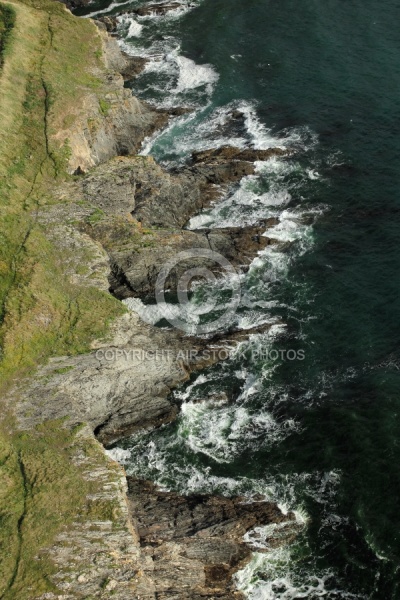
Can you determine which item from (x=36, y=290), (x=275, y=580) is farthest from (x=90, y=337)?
(x=275, y=580)

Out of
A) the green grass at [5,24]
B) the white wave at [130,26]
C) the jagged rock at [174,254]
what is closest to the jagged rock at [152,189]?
the jagged rock at [174,254]

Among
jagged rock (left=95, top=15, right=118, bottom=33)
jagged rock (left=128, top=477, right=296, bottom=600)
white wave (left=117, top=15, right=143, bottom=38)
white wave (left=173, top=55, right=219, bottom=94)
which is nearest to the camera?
jagged rock (left=128, top=477, right=296, bottom=600)

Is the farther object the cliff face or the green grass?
the green grass

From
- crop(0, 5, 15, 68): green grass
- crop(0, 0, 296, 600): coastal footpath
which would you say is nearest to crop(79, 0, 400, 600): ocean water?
crop(0, 0, 296, 600): coastal footpath

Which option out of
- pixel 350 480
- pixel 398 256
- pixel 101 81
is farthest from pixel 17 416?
pixel 101 81

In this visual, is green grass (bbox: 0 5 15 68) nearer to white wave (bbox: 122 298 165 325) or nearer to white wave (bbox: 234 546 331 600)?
white wave (bbox: 122 298 165 325)

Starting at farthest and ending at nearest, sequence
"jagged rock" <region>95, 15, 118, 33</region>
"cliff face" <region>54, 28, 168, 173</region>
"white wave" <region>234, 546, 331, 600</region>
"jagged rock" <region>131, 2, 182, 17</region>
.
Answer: "jagged rock" <region>131, 2, 182, 17</region> → "jagged rock" <region>95, 15, 118, 33</region> → "cliff face" <region>54, 28, 168, 173</region> → "white wave" <region>234, 546, 331, 600</region>

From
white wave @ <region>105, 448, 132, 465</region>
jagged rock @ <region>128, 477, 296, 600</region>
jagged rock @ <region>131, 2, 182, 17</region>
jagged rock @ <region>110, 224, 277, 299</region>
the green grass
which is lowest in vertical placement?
white wave @ <region>105, 448, 132, 465</region>
